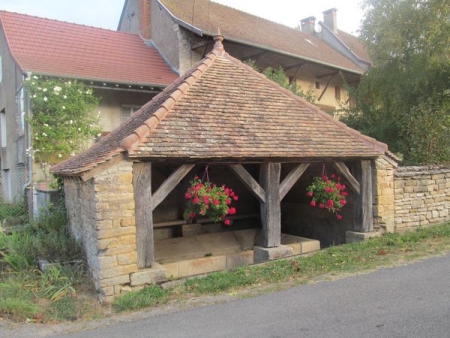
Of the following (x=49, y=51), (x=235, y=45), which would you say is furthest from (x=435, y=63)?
(x=49, y=51)

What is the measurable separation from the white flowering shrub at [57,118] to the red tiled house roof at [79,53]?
0.46 metres

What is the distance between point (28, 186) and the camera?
35.3 ft

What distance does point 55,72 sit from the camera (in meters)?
11.1

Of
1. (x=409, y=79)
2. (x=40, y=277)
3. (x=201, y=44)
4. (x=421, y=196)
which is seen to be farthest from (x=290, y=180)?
(x=201, y=44)

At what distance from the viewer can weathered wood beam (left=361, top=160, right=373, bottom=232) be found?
8.19 metres

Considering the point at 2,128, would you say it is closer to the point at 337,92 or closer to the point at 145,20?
the point at 145,20

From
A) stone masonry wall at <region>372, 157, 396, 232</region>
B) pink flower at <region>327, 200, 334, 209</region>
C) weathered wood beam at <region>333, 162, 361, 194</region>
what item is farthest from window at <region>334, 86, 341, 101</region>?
pink flower at <region>327, 200, 334, 209</region>

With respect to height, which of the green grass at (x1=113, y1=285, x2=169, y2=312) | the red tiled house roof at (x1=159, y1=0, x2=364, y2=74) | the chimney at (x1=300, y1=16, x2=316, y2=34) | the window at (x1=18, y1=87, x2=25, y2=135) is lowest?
the green grass at (x1=113, y1=285, x2=169, y2=312)

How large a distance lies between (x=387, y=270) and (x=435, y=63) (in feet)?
25.1

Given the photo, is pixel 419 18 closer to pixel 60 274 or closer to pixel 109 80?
pixel 109 80

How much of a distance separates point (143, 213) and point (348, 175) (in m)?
4.11

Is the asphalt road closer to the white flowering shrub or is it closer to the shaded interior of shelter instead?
the shaded interior of shelter

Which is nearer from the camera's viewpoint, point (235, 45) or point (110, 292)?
point (110, 292)

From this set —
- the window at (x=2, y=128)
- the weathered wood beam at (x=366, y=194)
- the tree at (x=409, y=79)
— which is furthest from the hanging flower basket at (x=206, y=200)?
the window at (x=2, y=128)
